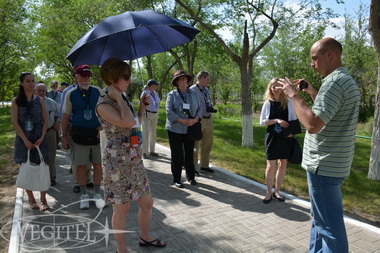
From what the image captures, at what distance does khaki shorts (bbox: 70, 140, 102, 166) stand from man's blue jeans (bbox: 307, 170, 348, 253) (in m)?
3.22

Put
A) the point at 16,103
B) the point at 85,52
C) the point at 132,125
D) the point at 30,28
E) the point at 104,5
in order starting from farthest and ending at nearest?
the point at 30,28
the point at 104,5
the point at 16,103
the point at 85,52
the point at 132,125

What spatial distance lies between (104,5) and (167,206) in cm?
1822

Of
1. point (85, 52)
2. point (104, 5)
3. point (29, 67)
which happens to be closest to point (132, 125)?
point (85, 52)

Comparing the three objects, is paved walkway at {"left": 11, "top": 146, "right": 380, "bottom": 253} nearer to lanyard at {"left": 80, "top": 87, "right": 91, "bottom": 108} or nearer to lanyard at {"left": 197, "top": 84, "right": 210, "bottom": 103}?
lanyard at {"left": 80, "top": 87, "right": 91, "bottom": 108}

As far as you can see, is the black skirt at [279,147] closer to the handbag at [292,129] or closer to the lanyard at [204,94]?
the handbag at [292,129]

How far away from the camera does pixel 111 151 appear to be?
2.83 meters

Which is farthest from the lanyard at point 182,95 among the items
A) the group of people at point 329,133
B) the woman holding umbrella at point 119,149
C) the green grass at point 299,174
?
the group of people at point 329,133

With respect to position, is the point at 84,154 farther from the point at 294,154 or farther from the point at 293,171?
the point at 293,171

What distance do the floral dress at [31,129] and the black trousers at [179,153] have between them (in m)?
2.15

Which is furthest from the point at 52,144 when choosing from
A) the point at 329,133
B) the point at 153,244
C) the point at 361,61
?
the point at 361,61

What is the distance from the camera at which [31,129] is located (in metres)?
4.32

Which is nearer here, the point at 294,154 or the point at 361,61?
the point at 294,154

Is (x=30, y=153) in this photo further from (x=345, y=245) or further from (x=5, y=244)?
(x=345, y=245)

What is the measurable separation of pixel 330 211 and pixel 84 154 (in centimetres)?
344
